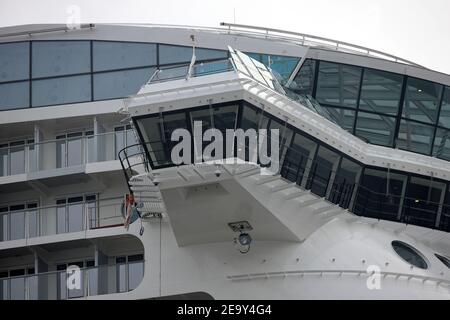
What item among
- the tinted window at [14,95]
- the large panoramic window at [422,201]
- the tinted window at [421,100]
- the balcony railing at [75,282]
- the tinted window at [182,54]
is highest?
the tinted window at [182,54]

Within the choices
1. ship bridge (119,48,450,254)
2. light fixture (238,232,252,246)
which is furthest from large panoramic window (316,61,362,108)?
light fixture (238,232,252,246)

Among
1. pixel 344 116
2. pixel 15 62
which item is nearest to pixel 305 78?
pixel 344 116

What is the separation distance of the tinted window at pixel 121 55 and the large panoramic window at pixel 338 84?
492 cm

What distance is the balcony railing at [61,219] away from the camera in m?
39.0

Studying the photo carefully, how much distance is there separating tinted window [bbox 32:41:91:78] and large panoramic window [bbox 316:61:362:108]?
6.71m

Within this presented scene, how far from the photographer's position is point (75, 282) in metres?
37.5

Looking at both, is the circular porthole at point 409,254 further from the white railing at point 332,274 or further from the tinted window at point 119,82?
the tinted window at point 119,82

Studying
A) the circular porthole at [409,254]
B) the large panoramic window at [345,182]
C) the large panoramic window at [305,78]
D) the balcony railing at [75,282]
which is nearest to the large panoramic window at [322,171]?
the large panoramic window at [345,182]

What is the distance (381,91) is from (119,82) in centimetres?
709

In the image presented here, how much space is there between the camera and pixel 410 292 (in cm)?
3397

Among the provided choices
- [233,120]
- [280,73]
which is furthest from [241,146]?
[280,73]
